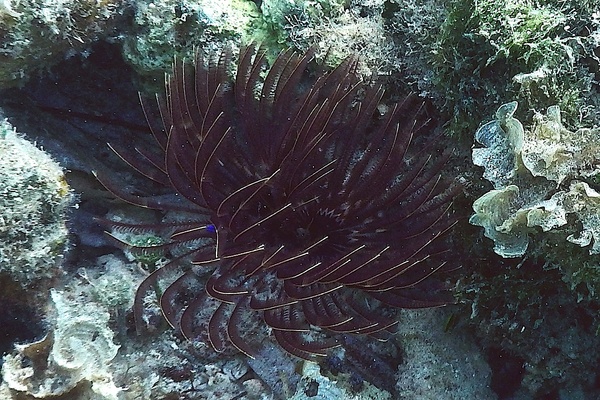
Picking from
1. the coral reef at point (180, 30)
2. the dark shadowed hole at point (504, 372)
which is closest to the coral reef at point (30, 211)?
the coral reef at point (180, 30)

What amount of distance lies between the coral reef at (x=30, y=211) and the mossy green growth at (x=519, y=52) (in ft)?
6.77

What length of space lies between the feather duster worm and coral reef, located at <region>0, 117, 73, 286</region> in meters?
0.38

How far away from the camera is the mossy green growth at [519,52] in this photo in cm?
213

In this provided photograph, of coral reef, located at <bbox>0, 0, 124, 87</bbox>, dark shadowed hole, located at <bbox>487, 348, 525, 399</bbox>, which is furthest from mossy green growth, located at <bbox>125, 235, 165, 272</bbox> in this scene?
dark shadowed hole, located at <bbox>487, 348, 525, 399</bbox>

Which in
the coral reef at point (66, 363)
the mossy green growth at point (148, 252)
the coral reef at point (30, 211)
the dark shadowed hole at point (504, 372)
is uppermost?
the coral reef at point (30, 211)

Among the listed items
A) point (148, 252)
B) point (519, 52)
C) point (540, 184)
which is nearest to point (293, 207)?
point (148, 252)

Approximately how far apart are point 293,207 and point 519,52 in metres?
1.33

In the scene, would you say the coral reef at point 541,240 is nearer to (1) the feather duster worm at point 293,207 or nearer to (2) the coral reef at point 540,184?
(2) the coral reef at point 540,184

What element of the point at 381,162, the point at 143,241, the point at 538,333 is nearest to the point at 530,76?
the point at 381,162

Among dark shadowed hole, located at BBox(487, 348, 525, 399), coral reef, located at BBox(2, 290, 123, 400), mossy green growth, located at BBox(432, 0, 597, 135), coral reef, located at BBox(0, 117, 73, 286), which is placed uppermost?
mossy green growth, located at BBox(432, 0, 597, 135)

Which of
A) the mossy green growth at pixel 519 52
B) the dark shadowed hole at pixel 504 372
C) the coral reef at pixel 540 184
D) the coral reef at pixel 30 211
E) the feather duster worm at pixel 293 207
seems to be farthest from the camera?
the dark shadowed hole at pixel 504 372

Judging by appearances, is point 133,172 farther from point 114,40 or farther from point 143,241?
point 114,40

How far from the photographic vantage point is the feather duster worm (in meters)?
2.50

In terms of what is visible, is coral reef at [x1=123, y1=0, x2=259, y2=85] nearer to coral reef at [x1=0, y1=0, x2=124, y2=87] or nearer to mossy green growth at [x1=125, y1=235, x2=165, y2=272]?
coral reef at [x1=0, y1=0, x2=124, y2=87]
